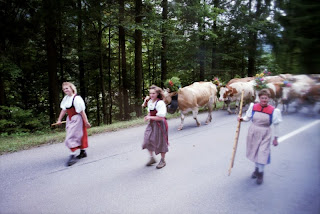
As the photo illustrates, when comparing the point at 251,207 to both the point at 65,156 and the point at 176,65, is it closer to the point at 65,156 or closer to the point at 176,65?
the point at 65,156

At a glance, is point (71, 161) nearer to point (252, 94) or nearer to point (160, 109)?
point (160, 109)

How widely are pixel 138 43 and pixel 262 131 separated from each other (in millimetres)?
10830

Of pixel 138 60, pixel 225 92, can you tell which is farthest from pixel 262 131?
pixel 138 60

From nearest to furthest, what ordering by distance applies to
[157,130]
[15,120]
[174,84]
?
[157,130]
[174,84]
[15,120]

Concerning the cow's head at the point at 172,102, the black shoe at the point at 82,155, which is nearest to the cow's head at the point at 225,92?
the cow's head at the point at 172,102

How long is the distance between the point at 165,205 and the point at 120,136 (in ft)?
13.9

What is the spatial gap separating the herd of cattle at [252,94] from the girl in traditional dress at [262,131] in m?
0.25

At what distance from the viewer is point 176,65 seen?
640 inches

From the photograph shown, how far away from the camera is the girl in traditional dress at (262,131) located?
3.69 meters

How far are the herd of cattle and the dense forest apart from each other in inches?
6.8

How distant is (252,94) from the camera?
1155cm

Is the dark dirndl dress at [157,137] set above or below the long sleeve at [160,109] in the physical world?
below

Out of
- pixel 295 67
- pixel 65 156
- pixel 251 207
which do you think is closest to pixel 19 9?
pixel 65 156

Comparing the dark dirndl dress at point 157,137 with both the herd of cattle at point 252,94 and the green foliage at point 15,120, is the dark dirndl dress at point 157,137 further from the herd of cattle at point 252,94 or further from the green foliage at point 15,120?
the green foliage at point 15,120
